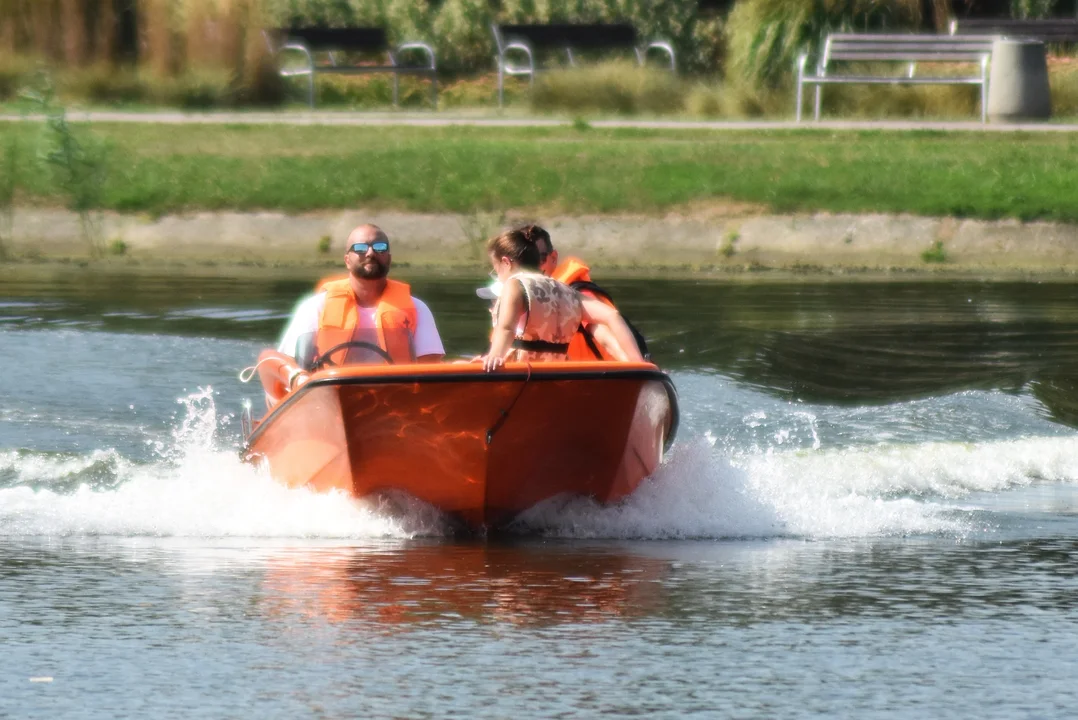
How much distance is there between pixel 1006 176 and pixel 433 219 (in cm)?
566

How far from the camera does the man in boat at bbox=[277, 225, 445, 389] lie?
11297mm

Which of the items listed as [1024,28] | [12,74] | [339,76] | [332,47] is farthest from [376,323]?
[339,76]

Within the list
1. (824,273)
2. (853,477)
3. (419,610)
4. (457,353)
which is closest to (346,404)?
(419,610)

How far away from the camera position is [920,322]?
63.6 ft

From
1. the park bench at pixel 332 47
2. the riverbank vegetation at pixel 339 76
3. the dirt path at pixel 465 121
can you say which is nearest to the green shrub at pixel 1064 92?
the riverbank vegetation at pixel 339 76

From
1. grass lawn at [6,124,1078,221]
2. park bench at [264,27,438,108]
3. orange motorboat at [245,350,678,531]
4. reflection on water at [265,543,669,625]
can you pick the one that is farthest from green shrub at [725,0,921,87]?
reflection on water at [265,543,669,625]

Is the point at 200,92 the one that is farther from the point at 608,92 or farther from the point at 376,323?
the point at 376,323

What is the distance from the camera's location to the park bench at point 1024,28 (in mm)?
29406

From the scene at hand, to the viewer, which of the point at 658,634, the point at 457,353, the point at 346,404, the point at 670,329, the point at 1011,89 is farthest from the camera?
the point at 1011,89

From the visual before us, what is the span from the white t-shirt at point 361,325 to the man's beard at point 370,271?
0.51 ft

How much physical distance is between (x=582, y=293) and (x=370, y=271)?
3.50 ft

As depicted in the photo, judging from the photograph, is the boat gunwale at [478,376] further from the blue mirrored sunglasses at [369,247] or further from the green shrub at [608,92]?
the green shrub at [608,92]

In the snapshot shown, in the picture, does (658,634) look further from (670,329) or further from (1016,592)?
(670,329)

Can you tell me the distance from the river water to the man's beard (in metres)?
1.04
